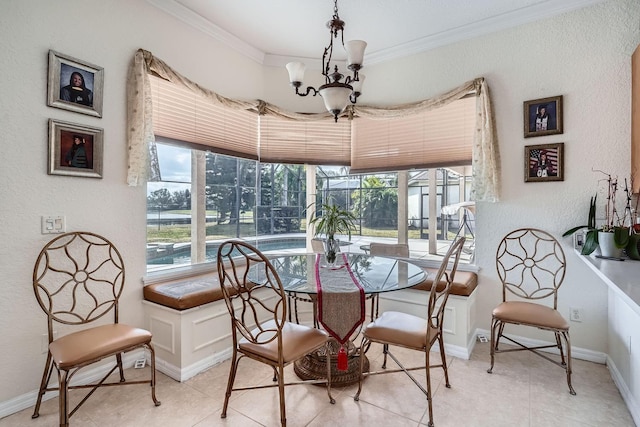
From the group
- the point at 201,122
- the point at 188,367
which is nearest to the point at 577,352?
the point at 188,367

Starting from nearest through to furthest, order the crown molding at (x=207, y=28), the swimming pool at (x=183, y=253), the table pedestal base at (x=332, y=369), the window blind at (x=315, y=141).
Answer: the table pedestal base at (x=332, y=369)
the crown molding at (x=207, y=28)
the swimming pool at (x=183, y=253)
the window blind at (x=315, y=141)

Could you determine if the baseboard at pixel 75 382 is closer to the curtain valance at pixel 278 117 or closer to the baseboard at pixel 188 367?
the baseboard at pixel 188 367

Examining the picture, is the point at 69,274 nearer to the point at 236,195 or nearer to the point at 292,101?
the point at 236,195

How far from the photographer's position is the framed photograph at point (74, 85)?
6.61 feet

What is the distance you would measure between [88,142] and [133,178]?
0.36 m

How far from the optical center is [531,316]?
2.17m

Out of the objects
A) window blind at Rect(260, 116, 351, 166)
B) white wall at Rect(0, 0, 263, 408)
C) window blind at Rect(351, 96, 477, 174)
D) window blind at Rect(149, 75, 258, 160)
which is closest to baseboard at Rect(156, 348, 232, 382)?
white wall at Rect(0, 0, 263, 408)

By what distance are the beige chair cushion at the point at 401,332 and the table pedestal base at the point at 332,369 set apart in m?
0.32

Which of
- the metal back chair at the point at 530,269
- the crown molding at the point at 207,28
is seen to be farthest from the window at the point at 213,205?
the metal back chair at the point at 530,269

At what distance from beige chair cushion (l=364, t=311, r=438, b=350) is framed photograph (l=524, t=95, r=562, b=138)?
1.89 meters

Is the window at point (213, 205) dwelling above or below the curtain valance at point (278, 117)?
below

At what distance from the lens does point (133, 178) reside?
2352 millimetres

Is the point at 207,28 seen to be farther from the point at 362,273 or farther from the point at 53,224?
the point at 362,273

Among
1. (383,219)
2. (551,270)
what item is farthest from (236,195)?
(551,270)
